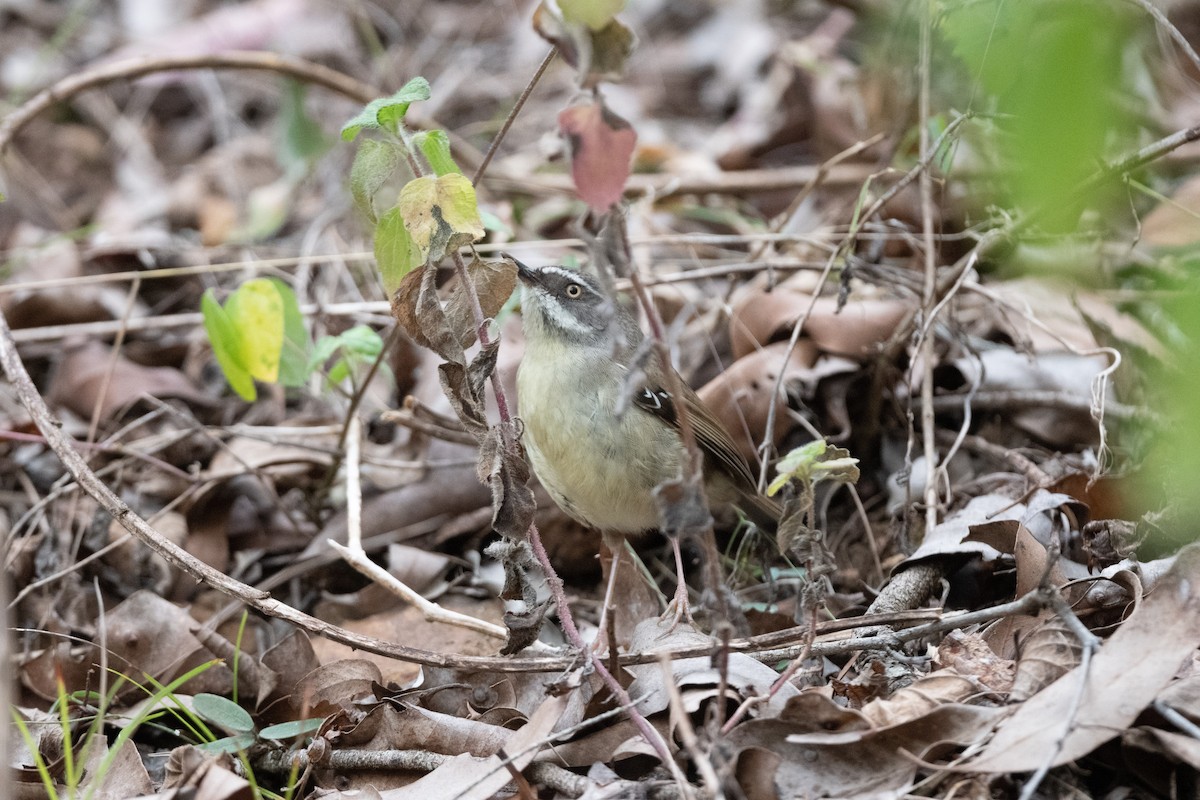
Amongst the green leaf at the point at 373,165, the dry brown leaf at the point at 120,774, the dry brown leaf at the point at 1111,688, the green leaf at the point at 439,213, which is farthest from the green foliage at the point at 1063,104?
the dry brown leaf at the point at 120,774

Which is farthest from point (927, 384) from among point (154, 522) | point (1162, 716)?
point (154, 522)

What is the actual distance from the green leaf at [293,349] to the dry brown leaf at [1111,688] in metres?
3.07

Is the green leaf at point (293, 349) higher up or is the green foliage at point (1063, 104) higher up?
the green foliage at point (1063, 104)

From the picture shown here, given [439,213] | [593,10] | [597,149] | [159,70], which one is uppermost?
[159,70]

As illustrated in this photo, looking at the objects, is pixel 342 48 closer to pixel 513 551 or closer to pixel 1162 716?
pixel 513 551

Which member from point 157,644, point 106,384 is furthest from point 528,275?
point 106,384

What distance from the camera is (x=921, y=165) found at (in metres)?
3.97

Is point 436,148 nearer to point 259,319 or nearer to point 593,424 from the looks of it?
point 259,319

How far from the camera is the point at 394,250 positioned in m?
3.31

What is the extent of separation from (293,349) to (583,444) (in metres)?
1.32

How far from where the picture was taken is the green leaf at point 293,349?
455 centimetres

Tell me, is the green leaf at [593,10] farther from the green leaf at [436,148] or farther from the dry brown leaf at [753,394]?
the dry brown leaf at [753,394]

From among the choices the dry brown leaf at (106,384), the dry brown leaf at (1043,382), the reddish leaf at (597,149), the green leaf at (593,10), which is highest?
the green leaf at (593,10)

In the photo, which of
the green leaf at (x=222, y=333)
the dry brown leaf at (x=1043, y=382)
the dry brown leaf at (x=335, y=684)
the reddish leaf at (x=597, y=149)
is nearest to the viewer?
the reddish leaf at (x=597, y=149)
